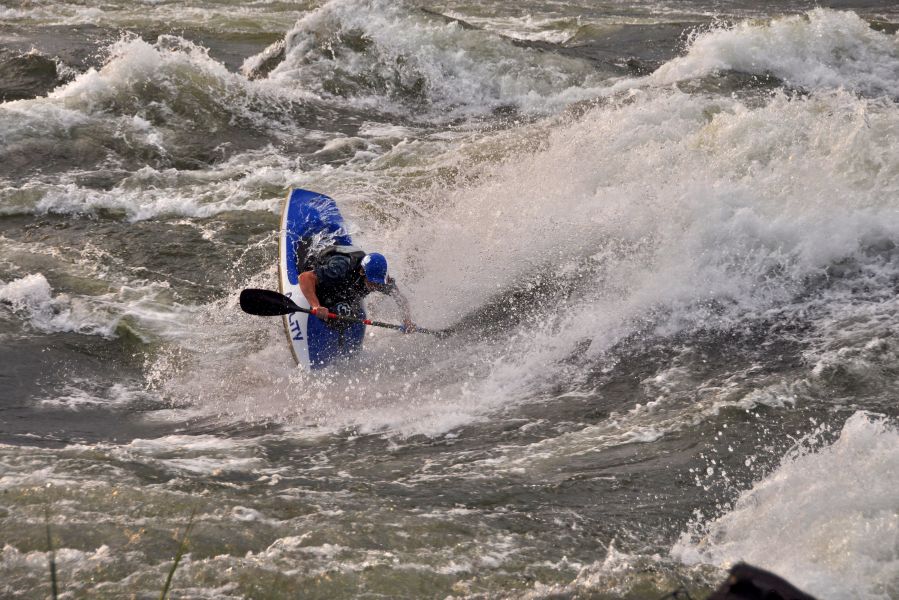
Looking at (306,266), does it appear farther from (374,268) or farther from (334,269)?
(374,268)

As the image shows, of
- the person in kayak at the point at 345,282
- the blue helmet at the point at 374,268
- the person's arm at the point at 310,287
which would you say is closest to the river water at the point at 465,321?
the person in kayak at the point at 345,282

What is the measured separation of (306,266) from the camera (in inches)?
307

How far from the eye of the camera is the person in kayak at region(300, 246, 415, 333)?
719 cm

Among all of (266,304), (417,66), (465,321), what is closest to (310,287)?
(266,304)

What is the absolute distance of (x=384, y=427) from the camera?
610cm

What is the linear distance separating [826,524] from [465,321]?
4122 millimetres

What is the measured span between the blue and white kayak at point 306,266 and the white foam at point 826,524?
12.1 ft

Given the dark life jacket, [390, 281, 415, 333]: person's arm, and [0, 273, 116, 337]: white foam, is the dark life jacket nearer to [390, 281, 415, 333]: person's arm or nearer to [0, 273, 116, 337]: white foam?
[390, 281, 415, 333]: person's arm

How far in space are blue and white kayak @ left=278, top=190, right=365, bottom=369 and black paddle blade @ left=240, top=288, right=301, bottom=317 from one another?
0.84 feet

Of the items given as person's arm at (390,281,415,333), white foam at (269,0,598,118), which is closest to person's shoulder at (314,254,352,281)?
person's arm at (390,281,415,333)

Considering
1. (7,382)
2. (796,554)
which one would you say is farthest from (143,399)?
Answer: (796,554)

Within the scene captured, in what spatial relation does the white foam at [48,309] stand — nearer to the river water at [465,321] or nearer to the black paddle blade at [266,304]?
the river water at [465,321]

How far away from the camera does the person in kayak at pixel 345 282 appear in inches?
283

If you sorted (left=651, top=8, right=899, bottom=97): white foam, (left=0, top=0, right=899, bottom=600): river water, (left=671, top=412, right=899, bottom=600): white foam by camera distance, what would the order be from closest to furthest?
(left=671, top=412, right=899, bottom=600): white foam
(left=0, top=0, right=899, bottom=600): river water
(left=651, top=8, right=899, bottom=97): white foam
